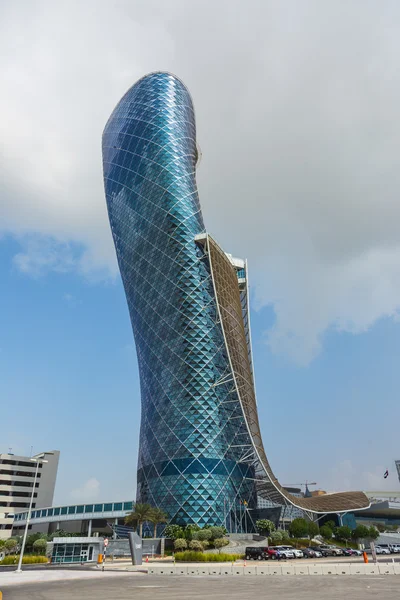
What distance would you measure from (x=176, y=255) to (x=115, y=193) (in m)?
23.5

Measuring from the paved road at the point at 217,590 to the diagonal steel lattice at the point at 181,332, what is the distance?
40715 millimetres

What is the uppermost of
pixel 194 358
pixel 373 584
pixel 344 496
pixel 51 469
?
pixel 194 358

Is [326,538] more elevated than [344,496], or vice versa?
[344,496]

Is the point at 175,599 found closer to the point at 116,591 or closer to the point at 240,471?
the point at 116,591

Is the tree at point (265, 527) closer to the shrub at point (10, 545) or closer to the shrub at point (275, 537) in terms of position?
the shrub at point (275, 537)

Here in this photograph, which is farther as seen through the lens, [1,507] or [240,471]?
[1,507]

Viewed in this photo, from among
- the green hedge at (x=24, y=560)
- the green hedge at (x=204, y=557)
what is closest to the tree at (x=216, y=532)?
the green hedge at (x=204, y=557)

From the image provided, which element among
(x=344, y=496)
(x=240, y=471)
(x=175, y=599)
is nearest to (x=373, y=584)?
(x=175, y=599)

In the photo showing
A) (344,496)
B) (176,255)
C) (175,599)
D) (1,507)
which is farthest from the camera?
(1,507)

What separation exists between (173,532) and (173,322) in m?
31.3

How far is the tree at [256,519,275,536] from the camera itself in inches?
2554

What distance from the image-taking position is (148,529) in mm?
64562

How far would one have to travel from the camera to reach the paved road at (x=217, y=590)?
57.8 feet

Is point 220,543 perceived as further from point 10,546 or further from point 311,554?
point 10,546
